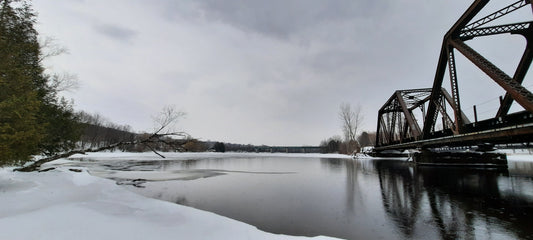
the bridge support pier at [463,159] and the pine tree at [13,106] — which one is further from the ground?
the pine tree at [13,106]

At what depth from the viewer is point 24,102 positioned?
7082 mm

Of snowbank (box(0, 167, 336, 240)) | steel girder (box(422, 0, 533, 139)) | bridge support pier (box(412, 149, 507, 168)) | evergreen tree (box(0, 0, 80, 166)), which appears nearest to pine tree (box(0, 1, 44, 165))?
evergreen tree (box(0, 0, 80, 166))

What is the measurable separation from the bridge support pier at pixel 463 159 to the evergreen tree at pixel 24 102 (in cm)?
3562

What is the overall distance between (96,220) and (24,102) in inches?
204

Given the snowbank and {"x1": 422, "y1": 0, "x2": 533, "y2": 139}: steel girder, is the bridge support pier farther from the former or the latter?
the snowbank

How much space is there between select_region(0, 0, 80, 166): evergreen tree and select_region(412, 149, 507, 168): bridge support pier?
117 feet

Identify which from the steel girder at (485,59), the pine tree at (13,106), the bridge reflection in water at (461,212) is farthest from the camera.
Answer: the steel girder at (485,59)

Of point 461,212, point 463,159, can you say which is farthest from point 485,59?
point 463,159

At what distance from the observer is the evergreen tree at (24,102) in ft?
22.2

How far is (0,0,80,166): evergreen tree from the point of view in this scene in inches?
266

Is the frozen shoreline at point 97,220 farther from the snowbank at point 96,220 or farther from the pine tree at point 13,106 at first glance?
the pine tree at point 13,106

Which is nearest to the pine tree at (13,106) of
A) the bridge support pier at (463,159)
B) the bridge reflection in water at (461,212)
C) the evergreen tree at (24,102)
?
the evergreen tree at (24,102)

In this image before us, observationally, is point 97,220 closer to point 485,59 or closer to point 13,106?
point 13,106

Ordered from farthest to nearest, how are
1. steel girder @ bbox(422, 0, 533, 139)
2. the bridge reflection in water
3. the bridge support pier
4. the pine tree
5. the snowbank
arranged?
the bridge support pier → steel girder @ bbox(422, 0, 533, 139) → the pine tree → the bridge reflection in water → the snowbank
